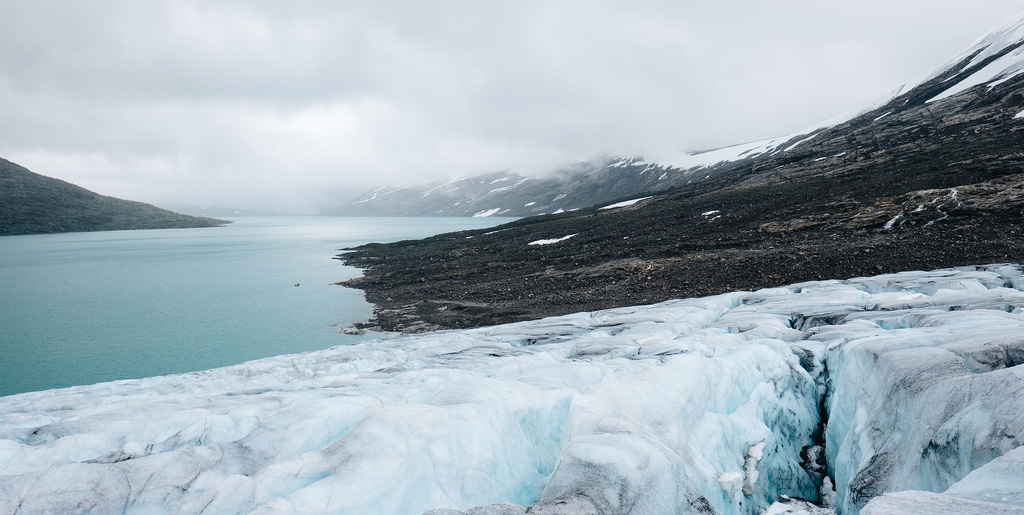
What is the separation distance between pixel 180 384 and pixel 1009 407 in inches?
758

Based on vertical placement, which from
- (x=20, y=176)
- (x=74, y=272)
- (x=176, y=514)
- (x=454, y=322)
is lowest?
(x=454, y=322)

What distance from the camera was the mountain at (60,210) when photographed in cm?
13630

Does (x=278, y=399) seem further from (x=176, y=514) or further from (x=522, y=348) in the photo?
(x=522, y=348)

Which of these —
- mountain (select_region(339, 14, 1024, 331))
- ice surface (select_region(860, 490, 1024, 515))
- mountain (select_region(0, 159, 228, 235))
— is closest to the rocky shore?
mountain (select_region(339, 14, 1024, 331))

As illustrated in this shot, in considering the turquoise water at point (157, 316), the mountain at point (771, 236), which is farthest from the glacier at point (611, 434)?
the mountain at point (771, 236)

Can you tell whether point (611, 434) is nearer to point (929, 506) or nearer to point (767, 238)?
point (929, 506)

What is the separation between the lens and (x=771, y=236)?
35.3 m

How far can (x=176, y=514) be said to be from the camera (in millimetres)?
6312

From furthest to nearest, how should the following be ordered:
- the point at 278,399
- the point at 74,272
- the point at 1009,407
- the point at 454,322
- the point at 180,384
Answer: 1. the point at 74,272
2. the point at 454,322
3. the point at 180,384
4. the point at 278,399
5. the point at 1009,407

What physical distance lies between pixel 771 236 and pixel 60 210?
19980cm

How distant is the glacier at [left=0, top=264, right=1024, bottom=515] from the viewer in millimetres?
6293

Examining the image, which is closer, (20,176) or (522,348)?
(522,348)

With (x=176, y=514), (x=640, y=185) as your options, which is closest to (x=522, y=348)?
(x=176, y=514)

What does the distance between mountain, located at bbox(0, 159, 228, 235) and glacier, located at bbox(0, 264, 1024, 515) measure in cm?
17429
